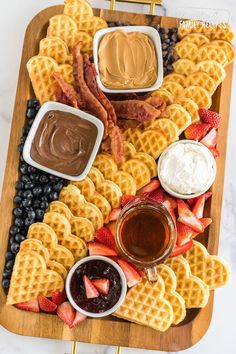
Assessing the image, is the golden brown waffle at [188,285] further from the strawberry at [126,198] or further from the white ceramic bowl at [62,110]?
the white ceramic bowl at [62,110]


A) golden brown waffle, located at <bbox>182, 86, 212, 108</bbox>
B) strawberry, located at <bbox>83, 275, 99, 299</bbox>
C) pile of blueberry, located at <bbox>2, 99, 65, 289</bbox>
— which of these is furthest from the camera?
golden brown waffle, located at <bbox>182, 86, 212, 108</bbox>

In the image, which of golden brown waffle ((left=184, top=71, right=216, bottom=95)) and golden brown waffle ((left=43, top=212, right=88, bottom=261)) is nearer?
golden brown waffle ((left=43, top=212, right=88, bottom=261))

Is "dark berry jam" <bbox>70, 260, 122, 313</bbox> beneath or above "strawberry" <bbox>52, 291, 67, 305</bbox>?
above

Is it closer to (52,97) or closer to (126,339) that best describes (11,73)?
(52,97)

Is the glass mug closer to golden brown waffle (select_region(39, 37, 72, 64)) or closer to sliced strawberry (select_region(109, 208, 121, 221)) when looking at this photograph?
sliced strawberry (select_region(109, 208, 121, 221))

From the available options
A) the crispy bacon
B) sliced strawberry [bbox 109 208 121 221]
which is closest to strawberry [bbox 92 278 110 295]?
sliced strawberry [bbox 109 208 121 221]

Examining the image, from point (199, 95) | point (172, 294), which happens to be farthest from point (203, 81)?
point (172, 294)

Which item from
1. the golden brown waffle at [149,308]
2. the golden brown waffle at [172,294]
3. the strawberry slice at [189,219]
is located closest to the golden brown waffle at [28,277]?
the golden brown waffle at [149,308]
